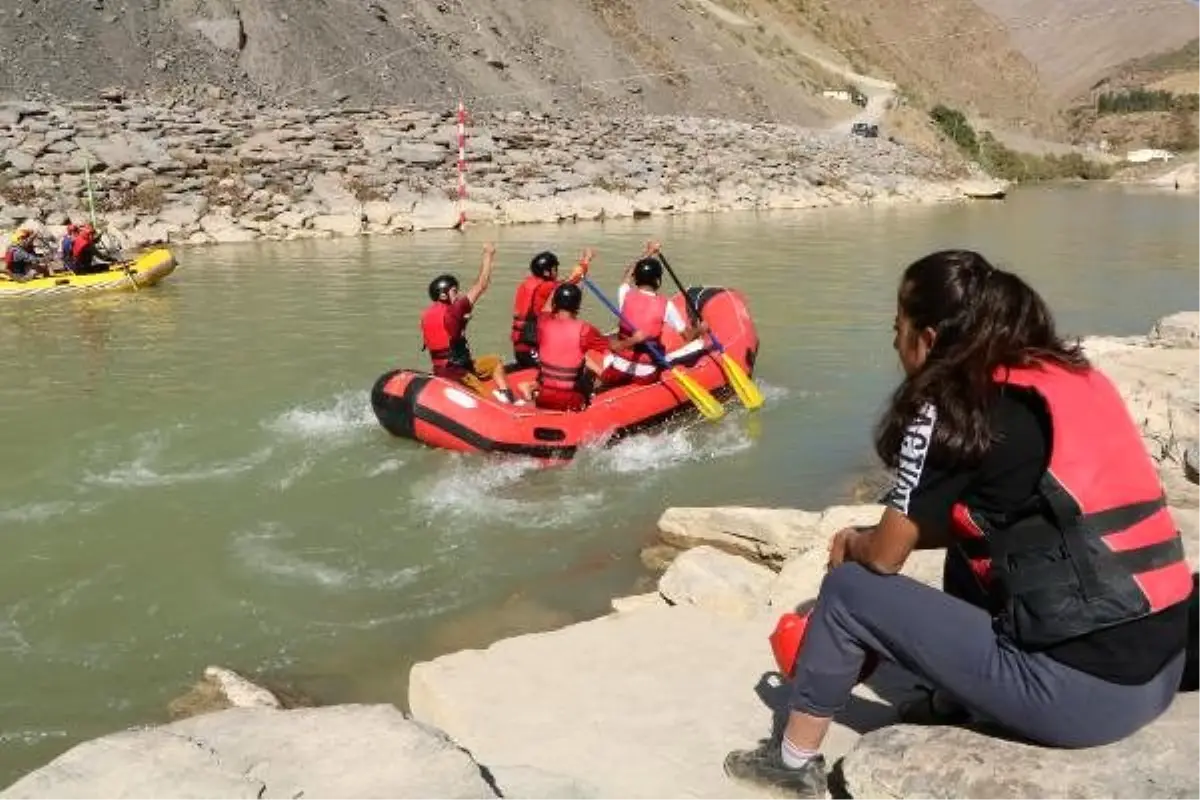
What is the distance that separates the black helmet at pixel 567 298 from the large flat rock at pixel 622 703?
3.22m

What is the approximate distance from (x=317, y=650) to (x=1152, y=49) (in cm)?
17819

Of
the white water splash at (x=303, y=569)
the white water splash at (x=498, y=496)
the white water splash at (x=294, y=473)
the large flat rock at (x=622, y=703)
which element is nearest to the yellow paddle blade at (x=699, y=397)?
the white water splash at (x=498, y=496)

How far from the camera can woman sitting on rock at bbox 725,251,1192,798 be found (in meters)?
2.34

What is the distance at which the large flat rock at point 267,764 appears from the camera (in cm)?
256

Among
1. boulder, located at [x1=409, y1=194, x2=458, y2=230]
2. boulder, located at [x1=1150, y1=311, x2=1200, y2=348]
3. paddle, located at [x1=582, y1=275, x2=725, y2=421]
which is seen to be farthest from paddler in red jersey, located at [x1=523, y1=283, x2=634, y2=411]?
boulder, located at [x1=409, y1=194, x2=458, y2=230]

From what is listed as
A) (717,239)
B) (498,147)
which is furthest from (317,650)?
(498,147)

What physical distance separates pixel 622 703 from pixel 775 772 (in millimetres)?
762

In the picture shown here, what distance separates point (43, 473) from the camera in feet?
24.2

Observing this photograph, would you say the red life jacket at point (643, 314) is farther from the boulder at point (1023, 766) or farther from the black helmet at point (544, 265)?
the boulder at point (1023, 766)

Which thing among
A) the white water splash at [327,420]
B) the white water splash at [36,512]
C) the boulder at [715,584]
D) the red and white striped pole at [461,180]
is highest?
the red and white striped pole at [461,180]

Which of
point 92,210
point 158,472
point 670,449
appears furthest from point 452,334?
point 92,210

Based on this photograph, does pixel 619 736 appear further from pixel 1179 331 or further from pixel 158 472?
pixel 1179 331

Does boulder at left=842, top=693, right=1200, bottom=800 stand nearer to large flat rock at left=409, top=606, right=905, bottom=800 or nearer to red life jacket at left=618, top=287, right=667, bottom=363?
large flat rock at left=409, top=606, right=905, bottom=800

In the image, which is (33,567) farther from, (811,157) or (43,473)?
(811,157)
